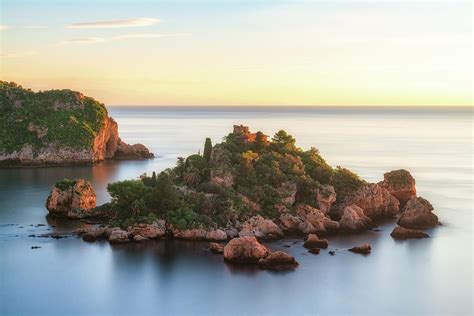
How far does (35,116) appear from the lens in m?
139

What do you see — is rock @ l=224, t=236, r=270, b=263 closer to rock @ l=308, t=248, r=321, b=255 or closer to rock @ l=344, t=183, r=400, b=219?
rock @ l=308, t=248, r=321, b=255

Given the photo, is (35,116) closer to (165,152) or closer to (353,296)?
(165,152)

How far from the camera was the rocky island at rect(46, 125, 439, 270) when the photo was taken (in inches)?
2685

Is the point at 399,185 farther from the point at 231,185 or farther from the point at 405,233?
the point at 231,185

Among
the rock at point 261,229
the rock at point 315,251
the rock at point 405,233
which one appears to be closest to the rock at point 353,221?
the rock at point 405,233

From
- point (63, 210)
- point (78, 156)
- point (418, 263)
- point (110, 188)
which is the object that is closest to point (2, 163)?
point (78, 156)

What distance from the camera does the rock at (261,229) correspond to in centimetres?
6912

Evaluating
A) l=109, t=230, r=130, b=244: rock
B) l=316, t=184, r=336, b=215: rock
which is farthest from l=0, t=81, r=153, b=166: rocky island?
l=316, t=184, r=336, b=215: rock

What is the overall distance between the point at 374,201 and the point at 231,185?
54.6 ft

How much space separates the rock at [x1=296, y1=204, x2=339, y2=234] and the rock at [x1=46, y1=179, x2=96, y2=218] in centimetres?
2232

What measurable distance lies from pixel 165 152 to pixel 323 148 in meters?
34.9

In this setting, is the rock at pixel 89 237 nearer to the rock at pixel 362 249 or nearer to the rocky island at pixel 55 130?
the rock at pixel 362 249

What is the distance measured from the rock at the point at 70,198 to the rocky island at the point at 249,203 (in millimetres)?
106

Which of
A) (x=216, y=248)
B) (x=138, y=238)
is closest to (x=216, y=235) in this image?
(x=216, y=248)
